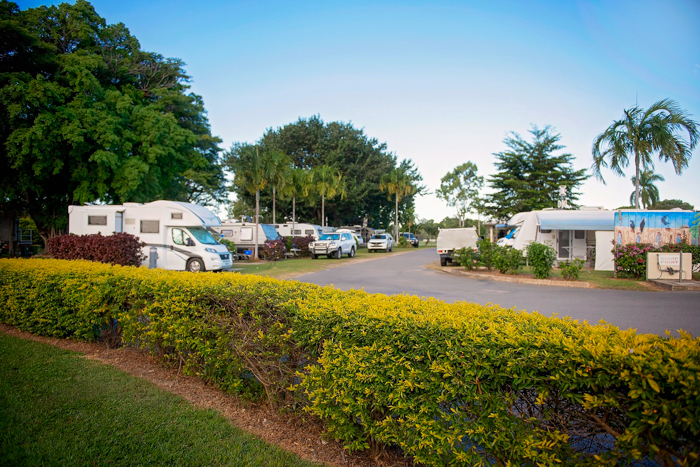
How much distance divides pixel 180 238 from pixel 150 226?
1.35 metres

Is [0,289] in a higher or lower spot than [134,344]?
higher

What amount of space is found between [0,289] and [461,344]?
7580mm

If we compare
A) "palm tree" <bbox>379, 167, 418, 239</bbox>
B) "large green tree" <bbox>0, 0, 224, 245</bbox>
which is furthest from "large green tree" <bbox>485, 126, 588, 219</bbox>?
"large green tree" <bbox>0, 0, 224, 245</bbox>

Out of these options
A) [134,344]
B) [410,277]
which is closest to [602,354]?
[134,344]

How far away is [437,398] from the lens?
2488 millimetres

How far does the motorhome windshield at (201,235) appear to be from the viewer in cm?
1661

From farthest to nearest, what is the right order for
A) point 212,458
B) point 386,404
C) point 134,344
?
1. point 134,344
2. point 212,458
3. point 386,404

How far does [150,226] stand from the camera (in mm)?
16484

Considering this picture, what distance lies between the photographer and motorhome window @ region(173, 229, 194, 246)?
16.5 metres

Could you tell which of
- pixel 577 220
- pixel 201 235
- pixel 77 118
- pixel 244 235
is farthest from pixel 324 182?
pixel 577 220

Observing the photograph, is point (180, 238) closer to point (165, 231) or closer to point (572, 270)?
point (165, 231)

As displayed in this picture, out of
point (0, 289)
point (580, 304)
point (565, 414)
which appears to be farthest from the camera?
point (580, 304)

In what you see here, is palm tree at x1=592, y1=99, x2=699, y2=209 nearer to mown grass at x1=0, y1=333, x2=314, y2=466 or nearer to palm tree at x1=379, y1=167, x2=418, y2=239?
mown grass at x1=0, y1=333, x2=314, y2=466

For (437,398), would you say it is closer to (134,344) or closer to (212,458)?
(212,458)
